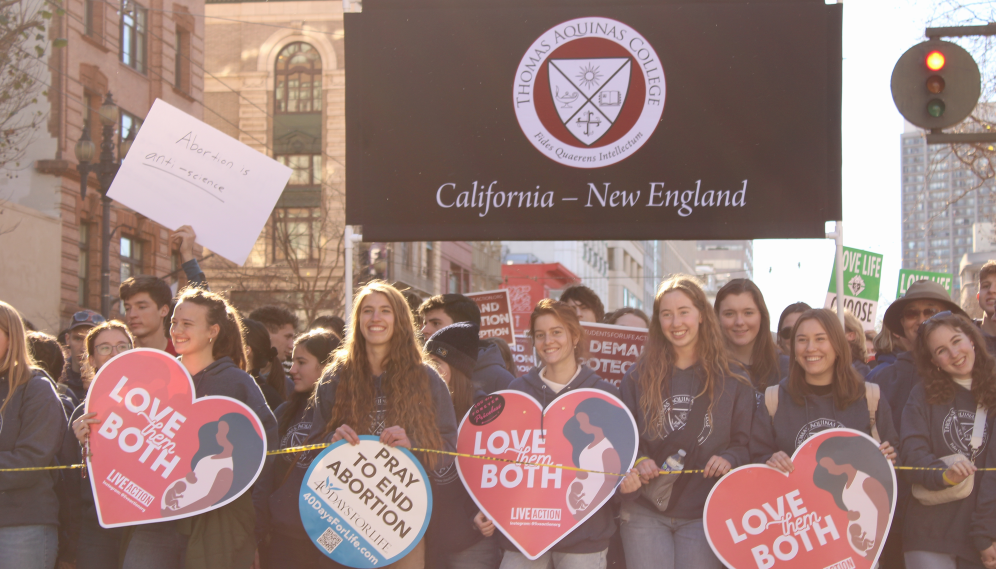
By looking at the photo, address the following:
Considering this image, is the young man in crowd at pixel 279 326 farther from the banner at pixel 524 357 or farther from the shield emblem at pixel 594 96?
the shield emblem at pixel 594 96

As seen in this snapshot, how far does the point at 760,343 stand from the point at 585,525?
5.36 ft

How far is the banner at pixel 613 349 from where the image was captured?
6883 millimetres

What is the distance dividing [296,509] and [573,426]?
1.45m

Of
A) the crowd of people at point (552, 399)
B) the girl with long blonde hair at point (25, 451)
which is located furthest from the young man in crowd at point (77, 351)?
the girl with long blonde hair at point (25, 451)

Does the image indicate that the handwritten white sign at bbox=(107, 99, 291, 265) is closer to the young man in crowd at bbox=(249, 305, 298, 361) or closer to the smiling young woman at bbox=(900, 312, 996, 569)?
the young man in crowd at bbox=(249, 305, 298, 361)

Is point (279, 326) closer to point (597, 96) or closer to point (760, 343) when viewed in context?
point (597, 96)

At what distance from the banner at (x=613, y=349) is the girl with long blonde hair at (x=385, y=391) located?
2.31 metres

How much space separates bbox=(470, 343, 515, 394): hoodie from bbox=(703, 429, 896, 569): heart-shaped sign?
4.69 ft

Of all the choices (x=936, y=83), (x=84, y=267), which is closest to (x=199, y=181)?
(x=936, y=83)

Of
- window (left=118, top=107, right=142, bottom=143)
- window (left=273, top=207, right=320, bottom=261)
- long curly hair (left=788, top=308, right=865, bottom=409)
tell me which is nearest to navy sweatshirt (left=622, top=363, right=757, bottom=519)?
long curly hair (left=788, top=308, right=865, bottom=409)

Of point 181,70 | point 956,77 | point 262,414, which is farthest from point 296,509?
point 181,70

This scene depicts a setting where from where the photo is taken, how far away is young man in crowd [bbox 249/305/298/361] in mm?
7398

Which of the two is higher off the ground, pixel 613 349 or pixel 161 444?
pixel 613 349

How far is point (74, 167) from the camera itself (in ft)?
78.0
